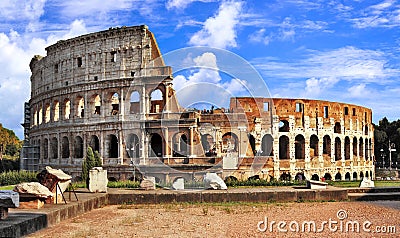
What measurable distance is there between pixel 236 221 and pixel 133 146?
74.4 feet

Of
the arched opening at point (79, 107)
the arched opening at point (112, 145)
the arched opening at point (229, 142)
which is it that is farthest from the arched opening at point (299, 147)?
the arched opening at point (79, 107)

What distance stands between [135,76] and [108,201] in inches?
731

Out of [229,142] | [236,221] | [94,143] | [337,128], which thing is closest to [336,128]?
[337,128]

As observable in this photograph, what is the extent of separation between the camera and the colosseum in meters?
32.0

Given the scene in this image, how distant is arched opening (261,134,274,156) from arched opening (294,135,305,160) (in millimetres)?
2924

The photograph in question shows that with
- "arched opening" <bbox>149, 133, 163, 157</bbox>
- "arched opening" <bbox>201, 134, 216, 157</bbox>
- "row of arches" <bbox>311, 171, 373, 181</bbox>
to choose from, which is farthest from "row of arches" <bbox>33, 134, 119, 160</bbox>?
"row of arches" <bbox>311, 171, 373, 181</bbox>

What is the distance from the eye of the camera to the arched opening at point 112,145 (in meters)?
34.1

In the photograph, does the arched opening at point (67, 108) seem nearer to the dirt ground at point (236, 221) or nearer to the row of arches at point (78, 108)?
the row of arches at point (78, 108)

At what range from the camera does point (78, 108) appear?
36.2m

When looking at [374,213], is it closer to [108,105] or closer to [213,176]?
[213,176]

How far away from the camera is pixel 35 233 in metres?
9.39

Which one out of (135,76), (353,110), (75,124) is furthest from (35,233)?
(353,110)

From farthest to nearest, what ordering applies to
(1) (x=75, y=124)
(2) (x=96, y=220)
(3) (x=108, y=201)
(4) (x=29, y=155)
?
(4) (x=29, y=155) → (1) (x=75, y=124) → (3) (x=108, y=201) → (2) (x=96, y=220)

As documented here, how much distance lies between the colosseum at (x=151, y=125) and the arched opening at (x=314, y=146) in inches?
3.4
